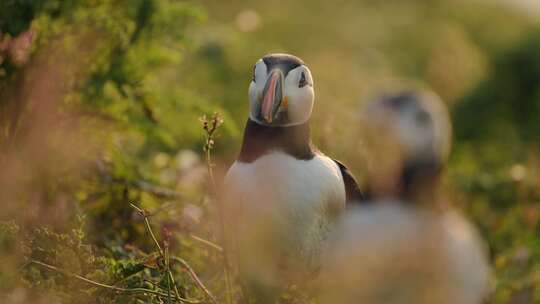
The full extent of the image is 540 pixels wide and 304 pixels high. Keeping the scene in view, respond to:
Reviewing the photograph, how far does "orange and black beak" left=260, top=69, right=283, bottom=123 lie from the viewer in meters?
3.51

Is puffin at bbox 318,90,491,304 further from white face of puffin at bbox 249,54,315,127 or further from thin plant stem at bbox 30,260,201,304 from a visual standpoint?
thin plant stem at bbox 30,260,201,304

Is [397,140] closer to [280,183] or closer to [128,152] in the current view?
[280,183]

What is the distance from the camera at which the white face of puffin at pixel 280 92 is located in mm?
3525

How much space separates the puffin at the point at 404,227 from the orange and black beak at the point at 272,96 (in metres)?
0.45

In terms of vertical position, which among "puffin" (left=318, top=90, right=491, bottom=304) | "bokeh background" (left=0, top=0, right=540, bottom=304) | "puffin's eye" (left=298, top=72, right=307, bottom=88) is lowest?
"bokeh background" (left=0, top=0, right=540, bottom=304)

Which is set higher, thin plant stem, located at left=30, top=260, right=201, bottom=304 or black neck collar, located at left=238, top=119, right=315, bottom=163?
black neck collar, located at left=238, top=119, right=315, bottom=163

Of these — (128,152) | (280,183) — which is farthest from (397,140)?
(128,152)

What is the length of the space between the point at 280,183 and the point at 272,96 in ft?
0.99

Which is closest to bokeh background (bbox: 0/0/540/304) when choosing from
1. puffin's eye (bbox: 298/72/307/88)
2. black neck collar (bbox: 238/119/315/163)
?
black neck collar (bbox: 238/119/315/163)

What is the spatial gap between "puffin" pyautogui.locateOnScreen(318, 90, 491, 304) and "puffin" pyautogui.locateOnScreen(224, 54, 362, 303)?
38 centimetres

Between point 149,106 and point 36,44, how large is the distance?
2.15 feet

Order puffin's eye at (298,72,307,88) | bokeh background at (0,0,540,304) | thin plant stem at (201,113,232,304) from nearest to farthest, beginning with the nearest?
thin plant stem at (201,113,232,304)
puffin's eye at (298,72,307,88)
bokeh background at (0,0,540,304)

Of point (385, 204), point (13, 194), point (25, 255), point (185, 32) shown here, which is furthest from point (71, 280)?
point (185, 32)

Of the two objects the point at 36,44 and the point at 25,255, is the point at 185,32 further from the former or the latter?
the point at 25,255
